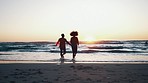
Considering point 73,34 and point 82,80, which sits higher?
point 73,34

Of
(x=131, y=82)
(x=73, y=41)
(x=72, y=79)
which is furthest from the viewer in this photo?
(x=73, y=41)

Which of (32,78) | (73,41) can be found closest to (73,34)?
(73,41)

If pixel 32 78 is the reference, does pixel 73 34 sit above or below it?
above

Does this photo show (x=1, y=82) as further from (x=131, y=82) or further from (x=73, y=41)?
(x=73, y=41)

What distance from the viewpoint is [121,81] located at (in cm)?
838

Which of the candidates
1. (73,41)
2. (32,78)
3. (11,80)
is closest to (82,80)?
(32,78)

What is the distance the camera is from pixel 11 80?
862 centimetres

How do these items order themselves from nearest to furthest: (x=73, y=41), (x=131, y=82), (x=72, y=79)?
(x=131, y=82) → (x=72, y=79) → (x=73, y=41)

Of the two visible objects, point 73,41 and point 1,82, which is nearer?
point 1,82

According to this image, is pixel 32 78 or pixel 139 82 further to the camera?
pixel 32 78

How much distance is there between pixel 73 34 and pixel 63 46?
1220mm

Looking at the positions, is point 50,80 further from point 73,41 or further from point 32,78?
point 73,41

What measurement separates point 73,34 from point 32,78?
10.6 m

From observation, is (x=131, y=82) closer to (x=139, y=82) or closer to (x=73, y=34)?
(x=139, y=82)
